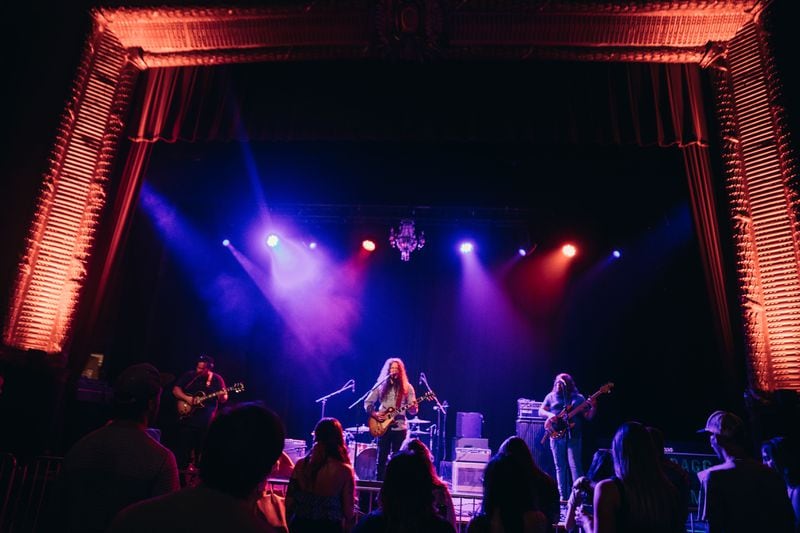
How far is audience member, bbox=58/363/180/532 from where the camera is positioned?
261 cm

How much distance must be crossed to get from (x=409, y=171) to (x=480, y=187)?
1614 millimetres

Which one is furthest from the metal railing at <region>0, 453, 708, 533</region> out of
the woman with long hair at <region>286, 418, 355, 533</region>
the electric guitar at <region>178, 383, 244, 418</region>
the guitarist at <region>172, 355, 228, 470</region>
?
the electric guitar at <region>178, 383, 244, 418</region>

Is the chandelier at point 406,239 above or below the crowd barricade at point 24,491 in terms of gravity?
above

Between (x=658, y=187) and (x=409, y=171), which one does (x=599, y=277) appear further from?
(x=409, y=171)

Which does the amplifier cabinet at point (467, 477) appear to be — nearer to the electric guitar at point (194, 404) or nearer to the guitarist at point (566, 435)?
the guitarist at point (566, 435)

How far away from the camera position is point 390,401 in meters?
8.44

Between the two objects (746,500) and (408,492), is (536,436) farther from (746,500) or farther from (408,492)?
(408,492)

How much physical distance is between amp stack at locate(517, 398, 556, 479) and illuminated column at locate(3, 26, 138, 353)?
781 cm

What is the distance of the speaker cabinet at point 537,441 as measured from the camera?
32.1 ft

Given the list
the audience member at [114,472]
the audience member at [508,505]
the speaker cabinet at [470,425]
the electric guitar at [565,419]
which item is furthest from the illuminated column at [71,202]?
the speaker cabinet at [470,425]

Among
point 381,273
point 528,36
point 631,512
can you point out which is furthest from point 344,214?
point 631,512

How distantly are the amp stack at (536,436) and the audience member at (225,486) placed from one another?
8.90 metres

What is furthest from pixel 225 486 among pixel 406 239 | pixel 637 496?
pixel 406 239

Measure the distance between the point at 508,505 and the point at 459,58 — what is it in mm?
6036
